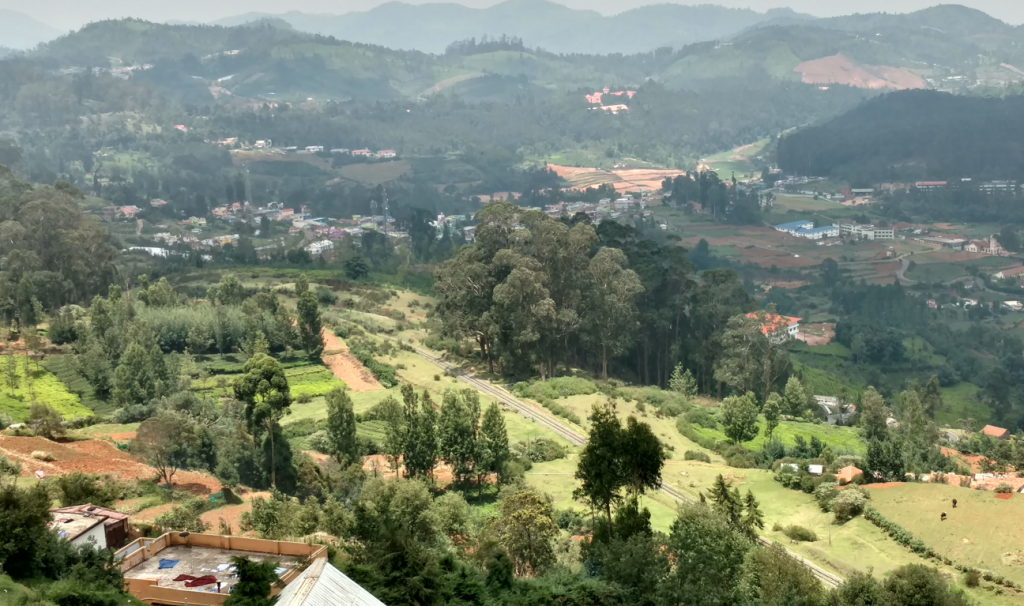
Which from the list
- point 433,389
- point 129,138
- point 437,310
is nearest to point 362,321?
point 437,310

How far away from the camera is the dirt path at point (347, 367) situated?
44.5 metres

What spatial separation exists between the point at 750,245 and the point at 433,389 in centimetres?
8116

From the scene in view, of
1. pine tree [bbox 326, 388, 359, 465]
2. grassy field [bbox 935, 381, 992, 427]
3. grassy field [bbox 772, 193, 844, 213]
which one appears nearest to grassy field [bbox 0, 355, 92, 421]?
pine tree [bbox 326, 388, 359, 465]

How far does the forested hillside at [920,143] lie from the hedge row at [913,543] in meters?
141

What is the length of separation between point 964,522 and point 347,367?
28.6 m

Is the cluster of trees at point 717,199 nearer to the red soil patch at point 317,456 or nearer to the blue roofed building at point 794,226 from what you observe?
the blue roofed building at point 794,226

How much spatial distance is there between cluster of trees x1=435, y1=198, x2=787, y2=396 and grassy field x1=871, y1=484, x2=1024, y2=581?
62.3 feet

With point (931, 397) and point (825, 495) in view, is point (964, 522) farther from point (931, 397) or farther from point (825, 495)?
point (931, 397)

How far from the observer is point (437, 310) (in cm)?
5081

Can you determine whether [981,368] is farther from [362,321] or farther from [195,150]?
[195,150]

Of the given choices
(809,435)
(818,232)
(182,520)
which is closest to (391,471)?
(182,520)

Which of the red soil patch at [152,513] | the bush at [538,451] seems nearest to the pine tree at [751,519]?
the bush at [538,451]

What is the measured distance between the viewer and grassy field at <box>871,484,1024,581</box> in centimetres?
2677

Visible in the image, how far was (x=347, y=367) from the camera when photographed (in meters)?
46.5
